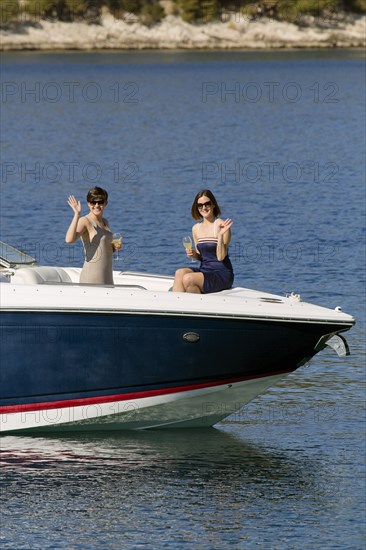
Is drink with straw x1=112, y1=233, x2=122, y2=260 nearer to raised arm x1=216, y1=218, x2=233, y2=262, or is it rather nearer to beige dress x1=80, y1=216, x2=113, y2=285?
beige dress x1=80, y1=216, x2=113, y2=285

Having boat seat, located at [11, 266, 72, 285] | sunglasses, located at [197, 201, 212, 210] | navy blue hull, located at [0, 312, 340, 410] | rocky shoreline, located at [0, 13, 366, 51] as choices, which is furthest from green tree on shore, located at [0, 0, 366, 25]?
navy blue hull, located at [0, 312, 340, 410]

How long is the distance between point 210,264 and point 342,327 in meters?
1.39

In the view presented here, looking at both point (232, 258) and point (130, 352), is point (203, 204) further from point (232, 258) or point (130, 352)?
point (232, 258)

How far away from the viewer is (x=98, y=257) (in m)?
13.7

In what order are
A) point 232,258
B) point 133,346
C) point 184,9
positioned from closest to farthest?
1. point 133,346
2. point 232,258
3. point 184,9

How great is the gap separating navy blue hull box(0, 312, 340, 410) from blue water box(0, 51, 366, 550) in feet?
2.24

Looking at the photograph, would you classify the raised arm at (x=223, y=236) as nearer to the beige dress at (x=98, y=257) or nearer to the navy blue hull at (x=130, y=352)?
the navy blue hull at (x=130, y=352)

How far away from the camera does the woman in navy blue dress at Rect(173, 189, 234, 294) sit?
44.3ft

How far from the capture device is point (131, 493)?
12727 mm

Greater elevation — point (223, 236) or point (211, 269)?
point (223, 236)

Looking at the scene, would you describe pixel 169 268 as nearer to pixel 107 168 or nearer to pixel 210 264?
pixel 210 264

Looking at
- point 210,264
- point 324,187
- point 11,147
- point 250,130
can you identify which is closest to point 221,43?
point 250,130

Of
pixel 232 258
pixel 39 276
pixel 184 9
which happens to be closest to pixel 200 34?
pixel 184 9

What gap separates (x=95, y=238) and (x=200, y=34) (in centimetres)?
10311
